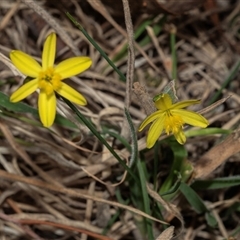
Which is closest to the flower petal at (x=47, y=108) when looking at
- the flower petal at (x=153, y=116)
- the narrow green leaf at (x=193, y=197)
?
the flower petal at (x=153, y=116)

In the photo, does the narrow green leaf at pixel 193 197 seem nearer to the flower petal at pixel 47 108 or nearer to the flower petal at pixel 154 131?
the flower petal at pixel 154 131

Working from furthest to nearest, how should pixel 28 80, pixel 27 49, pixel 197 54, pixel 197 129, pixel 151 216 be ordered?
pixel 197 54 < pixel 27 49 < pixel 197 129 < pixel 151 216 < pixel 28 80

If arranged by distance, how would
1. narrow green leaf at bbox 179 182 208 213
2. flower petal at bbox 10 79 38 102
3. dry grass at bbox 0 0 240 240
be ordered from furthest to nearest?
dry grass at bbox 0 0 240 240
narrow green leaf at bbox 179 182 208 213
flower petal at bbox 10 79 38 102

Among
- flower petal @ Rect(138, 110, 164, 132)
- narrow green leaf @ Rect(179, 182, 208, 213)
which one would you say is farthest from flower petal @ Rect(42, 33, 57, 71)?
narrow green leaf @ Rect(179, 182, 208, 213)

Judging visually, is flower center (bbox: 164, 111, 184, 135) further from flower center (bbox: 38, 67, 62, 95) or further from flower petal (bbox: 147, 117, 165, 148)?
flower center (bbox: 38, 67, 62, 95)

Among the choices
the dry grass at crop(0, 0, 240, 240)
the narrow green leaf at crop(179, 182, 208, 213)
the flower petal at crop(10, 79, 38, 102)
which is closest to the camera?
the flower petal at crop(10, 79, 38, 102)

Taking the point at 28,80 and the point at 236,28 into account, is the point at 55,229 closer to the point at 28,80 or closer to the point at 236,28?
the point at 28,80

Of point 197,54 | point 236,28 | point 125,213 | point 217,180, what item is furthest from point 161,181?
point 236,28
